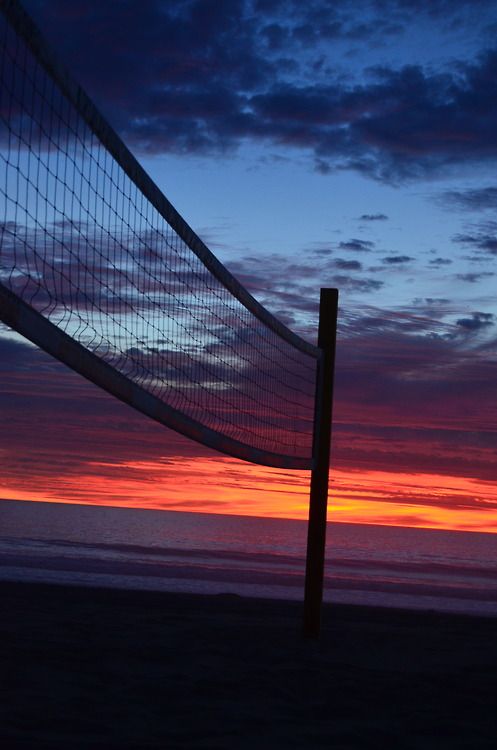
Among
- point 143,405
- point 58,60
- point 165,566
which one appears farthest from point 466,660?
point 165,566

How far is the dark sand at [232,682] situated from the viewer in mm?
4363

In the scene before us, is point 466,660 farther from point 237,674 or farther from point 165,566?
point 165,566

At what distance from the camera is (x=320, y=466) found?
7.43m

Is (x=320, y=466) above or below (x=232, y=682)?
above

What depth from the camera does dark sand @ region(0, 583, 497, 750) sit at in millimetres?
4363

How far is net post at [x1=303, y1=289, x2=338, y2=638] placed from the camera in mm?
7355

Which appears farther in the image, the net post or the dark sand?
the net post

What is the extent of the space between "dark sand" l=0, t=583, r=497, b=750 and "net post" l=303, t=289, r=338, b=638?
14.2 inches

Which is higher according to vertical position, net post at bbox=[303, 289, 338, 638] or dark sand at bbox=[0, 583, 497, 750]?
net post at bbox=[303, 289, 338, 638]

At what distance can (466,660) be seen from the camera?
721 cm

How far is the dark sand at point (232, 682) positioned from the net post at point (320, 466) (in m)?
0.36

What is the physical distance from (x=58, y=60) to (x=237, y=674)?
3.76 meters

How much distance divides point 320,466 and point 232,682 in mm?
2228

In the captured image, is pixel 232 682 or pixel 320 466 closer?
pixel 232 682
